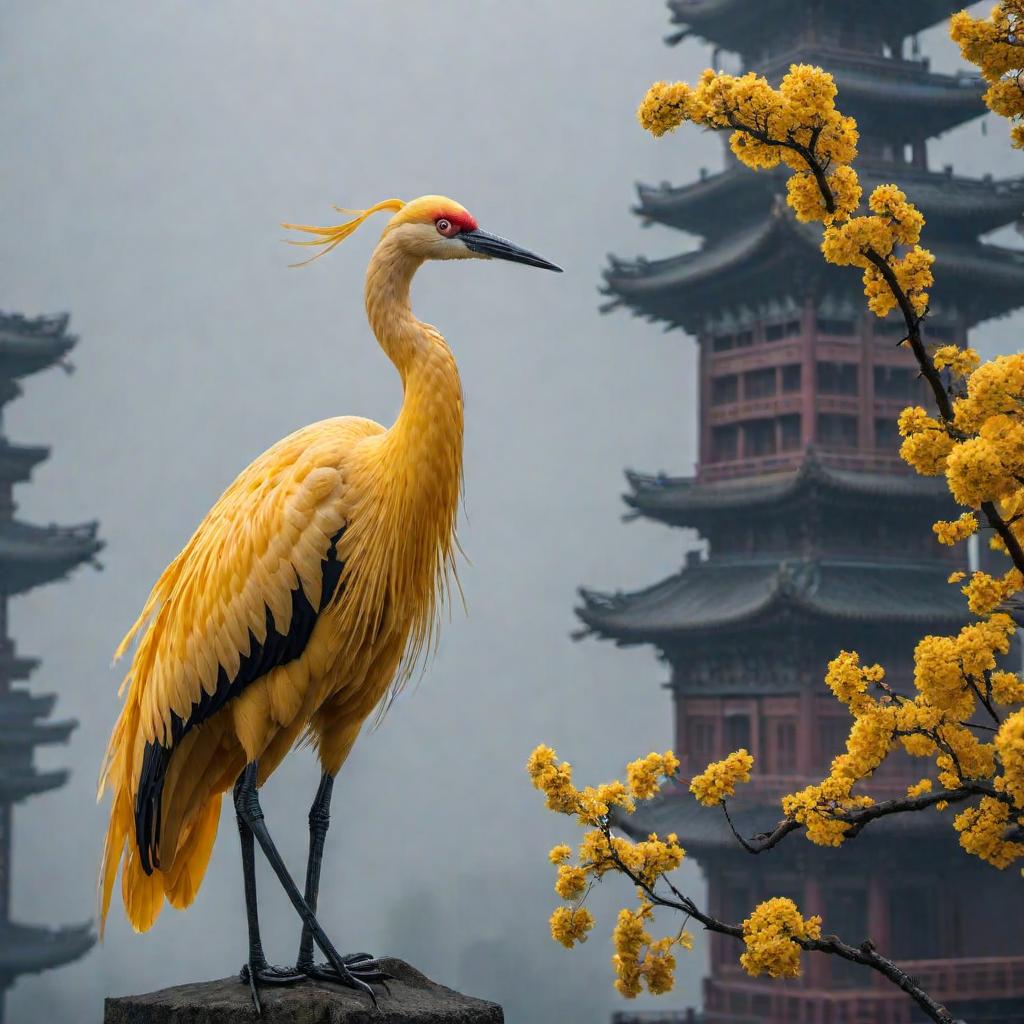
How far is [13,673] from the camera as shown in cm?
1816

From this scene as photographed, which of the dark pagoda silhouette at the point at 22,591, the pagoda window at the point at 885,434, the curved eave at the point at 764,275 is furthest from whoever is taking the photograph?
the dark pagoda silhouette at the point at 22,591

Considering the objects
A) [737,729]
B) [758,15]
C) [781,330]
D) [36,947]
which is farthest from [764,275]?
[36,947]

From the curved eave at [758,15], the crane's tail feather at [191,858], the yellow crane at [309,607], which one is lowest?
the crane's tail feather at [191,858]

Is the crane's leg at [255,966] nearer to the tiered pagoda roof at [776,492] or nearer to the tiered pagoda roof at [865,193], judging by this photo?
the tiered pagoda roof at [776,492]

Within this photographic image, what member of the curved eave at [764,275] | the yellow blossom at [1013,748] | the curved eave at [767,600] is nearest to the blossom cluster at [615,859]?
the yellow blossom at [1013,748]

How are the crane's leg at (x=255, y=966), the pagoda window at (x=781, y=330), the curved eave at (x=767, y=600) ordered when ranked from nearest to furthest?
the crane's leg at (x=255, y=966) < the curved eave at (x=767, y=600) < the pagoda window at (x=781, y=330)

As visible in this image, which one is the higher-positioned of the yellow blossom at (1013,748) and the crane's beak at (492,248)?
the crane's beak at (492,248)

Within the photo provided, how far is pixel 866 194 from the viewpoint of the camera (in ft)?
54.1

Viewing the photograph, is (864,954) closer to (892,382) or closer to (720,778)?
(720,778)

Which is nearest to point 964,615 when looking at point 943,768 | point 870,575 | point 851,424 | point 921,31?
point 870,575

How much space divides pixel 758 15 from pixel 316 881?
16.8 m

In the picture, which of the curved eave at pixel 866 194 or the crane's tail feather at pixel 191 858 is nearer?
the crane's tail feather at pixel 191 858

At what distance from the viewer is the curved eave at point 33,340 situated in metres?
17.7

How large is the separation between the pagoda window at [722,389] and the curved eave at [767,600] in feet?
6.22
